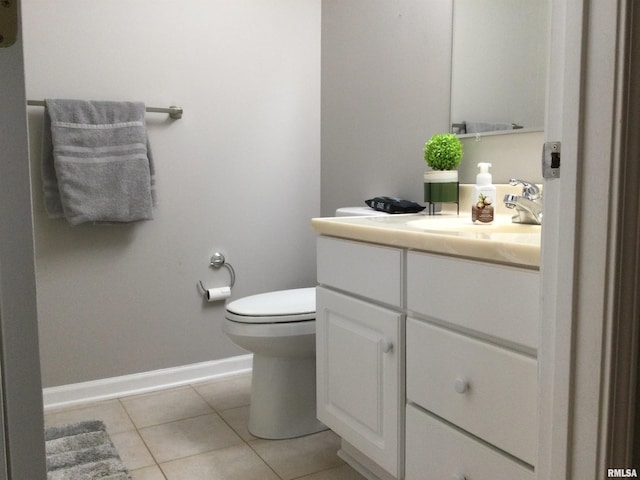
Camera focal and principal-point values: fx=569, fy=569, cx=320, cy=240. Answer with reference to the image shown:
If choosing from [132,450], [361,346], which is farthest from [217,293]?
[361,346]

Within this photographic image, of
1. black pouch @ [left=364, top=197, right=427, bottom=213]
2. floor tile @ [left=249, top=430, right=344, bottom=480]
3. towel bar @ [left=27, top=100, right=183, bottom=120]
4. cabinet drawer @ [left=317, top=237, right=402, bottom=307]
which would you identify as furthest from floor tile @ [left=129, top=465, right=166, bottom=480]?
towel bar @ [left=27, top=100, right=183, bottom=120]

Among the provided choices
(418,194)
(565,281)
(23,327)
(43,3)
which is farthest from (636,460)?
(43,3)

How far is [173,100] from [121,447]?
4.57 feet

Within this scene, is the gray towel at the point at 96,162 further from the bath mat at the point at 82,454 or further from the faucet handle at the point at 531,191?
the faucet handle at the point at 531,191

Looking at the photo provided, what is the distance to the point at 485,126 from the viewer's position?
182 centimetres

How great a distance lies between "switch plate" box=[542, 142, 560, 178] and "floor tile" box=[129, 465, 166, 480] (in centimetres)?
149

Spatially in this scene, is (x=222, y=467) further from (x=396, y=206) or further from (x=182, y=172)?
(x=182, y=172)

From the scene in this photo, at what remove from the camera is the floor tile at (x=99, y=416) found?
213 cm

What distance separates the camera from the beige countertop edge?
1026 mm

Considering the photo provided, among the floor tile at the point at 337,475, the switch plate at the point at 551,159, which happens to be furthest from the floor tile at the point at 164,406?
the switch plate at the point at 551,159

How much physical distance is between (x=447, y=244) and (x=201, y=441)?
4.13 ft

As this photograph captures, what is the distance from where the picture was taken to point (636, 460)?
0.77 meters

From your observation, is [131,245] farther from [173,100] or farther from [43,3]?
[43,3]

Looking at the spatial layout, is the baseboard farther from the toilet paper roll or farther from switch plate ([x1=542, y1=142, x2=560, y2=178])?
switch plate ([x1=542, y1=142, x2=560, y2=178])
